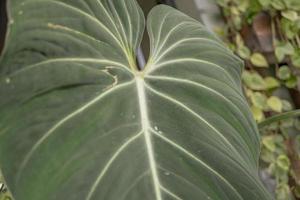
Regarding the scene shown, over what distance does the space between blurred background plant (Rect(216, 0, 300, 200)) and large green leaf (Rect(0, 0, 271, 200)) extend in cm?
95

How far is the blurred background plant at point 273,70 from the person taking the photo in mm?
1677

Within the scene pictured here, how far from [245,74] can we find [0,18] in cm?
86

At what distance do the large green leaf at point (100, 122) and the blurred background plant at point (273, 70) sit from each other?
95cm

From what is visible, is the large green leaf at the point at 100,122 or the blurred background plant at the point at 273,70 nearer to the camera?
the large green leaf at the point at 100,122

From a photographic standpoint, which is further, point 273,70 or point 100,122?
point 273,70

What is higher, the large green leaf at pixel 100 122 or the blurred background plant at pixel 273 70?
the blurred background plant at pixel 273 70

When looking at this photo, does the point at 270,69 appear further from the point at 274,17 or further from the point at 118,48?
the point at 118,48

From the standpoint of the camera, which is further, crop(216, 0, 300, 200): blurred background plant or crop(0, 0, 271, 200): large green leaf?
crop(216, 0, 300, 200): blurred background plant

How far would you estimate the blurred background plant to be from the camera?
168 cm

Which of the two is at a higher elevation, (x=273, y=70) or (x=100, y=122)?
(x=273, y=70)

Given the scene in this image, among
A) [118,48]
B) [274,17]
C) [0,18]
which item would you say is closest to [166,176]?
[118,48]

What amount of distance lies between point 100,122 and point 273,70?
125 cm

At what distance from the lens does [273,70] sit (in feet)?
5.78

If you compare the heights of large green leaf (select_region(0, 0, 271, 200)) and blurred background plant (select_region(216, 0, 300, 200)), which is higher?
blurred background plant (select_region(216, 0, 300, 200))
